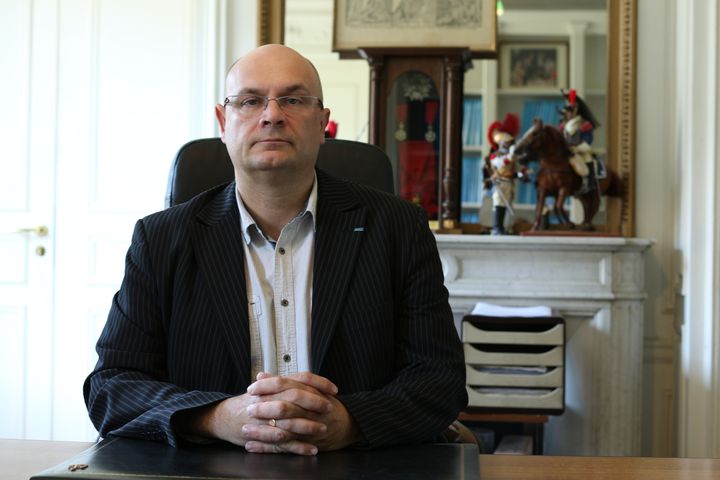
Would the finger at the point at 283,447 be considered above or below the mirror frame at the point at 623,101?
below

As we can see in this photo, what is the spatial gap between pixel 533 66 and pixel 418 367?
188 centimetres

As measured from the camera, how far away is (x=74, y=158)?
342 centimetres

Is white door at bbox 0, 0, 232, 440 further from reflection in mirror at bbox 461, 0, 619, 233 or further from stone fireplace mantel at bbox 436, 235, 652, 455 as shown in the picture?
stone fireplace mantel at bbox 436, 235, 652, 455

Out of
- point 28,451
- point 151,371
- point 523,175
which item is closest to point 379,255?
point 151,371

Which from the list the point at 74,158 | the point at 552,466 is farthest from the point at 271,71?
the point at 74,158

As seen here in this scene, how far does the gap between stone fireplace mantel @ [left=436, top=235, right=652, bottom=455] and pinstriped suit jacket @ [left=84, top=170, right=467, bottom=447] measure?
4.71 feet

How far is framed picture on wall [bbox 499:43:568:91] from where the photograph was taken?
3061 millimetres

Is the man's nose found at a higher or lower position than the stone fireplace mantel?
higher

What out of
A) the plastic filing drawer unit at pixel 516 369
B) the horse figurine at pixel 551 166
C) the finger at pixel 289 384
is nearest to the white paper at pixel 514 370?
the plastic filing drawer unit at pixel 516 369

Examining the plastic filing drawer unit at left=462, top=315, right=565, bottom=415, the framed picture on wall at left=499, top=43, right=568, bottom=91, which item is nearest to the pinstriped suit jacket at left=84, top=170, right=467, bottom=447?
the plastic filing drawer unit at left=462, top=315, right=565, bottom=415

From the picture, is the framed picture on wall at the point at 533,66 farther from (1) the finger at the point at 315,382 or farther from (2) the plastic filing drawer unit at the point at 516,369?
(1) the finger at the point at 315,382

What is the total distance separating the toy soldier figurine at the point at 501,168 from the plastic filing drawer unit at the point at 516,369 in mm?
419

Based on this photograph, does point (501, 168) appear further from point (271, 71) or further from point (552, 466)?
point (552, 466)

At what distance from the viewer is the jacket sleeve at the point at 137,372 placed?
122cm
